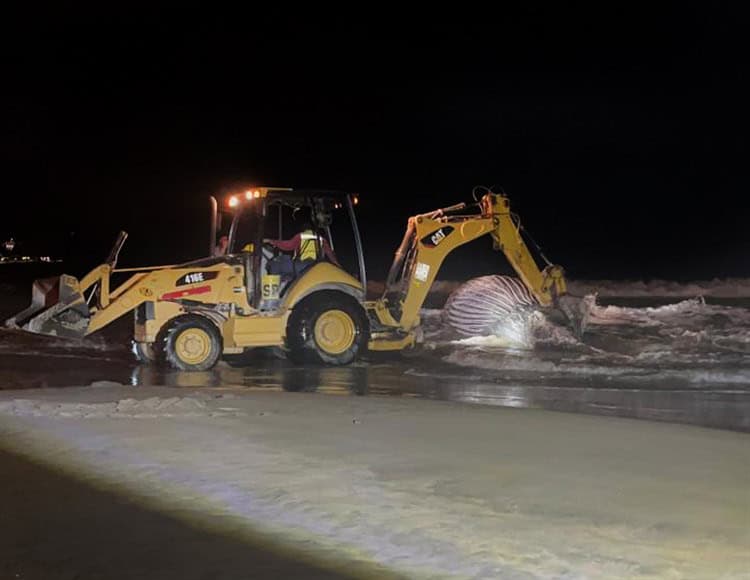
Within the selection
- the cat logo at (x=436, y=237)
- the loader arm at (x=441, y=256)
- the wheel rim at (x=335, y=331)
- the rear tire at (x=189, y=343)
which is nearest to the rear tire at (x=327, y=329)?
the wheel rim at (x=335, y=331)

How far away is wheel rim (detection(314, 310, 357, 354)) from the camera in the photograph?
1462 centimetres

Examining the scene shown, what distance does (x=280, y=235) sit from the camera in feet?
49.3

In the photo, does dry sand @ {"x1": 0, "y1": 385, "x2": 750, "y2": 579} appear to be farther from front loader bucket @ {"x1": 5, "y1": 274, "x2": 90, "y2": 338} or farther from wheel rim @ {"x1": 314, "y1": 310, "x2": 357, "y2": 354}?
wheel rim @ {"x1": 314, "y1": 310, "x2": 357, "y2": 354}

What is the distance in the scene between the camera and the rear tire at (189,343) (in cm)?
1396

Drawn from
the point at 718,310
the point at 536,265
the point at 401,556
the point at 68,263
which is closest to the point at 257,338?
the point at 536,265

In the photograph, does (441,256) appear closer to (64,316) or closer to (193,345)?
(193,345)

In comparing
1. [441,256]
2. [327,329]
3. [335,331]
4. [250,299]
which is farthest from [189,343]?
[441,256]

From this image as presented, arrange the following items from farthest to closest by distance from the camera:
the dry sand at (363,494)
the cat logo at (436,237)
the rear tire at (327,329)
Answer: the cat logo at (436,237) → the rear tire at (327,329) → the dry sand at (363,494)

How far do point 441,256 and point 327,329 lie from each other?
2406 mm

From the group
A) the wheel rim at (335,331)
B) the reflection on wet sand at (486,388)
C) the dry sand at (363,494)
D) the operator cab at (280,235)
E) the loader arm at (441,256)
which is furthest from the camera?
the loader arm at (441,256)

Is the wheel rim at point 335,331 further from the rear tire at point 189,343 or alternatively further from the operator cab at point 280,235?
the rear tire at point 189,343

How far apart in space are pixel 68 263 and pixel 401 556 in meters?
55.5

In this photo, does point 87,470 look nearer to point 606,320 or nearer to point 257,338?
point 257,338

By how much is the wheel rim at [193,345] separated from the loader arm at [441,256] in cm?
279
